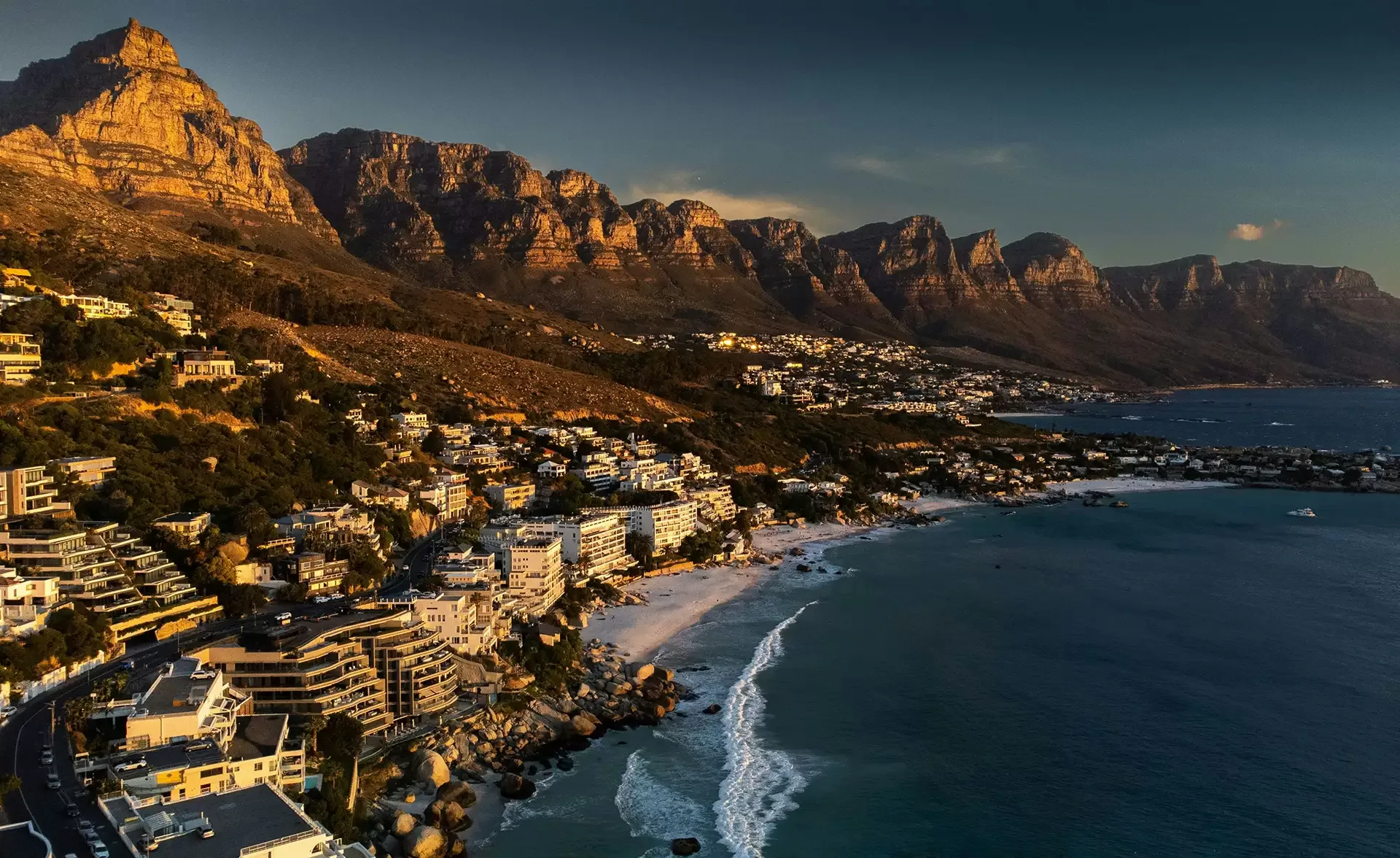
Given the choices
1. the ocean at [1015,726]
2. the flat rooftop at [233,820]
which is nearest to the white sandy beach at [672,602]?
the ocean at [1015,726]

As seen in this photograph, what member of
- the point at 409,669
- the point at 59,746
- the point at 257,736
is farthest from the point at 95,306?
the point at 257,736

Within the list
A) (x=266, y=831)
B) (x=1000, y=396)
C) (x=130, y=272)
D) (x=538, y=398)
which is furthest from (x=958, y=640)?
(x=1000, y=396)

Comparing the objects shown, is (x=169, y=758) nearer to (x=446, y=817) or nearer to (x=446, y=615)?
(x=446, y=817)

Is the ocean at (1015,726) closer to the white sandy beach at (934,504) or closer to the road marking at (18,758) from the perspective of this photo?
the road marking at (18,758)

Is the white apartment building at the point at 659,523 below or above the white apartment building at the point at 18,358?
below

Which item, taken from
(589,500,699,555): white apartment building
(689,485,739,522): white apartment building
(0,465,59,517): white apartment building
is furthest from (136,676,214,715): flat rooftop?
(689,485,739,522): white apartment building
